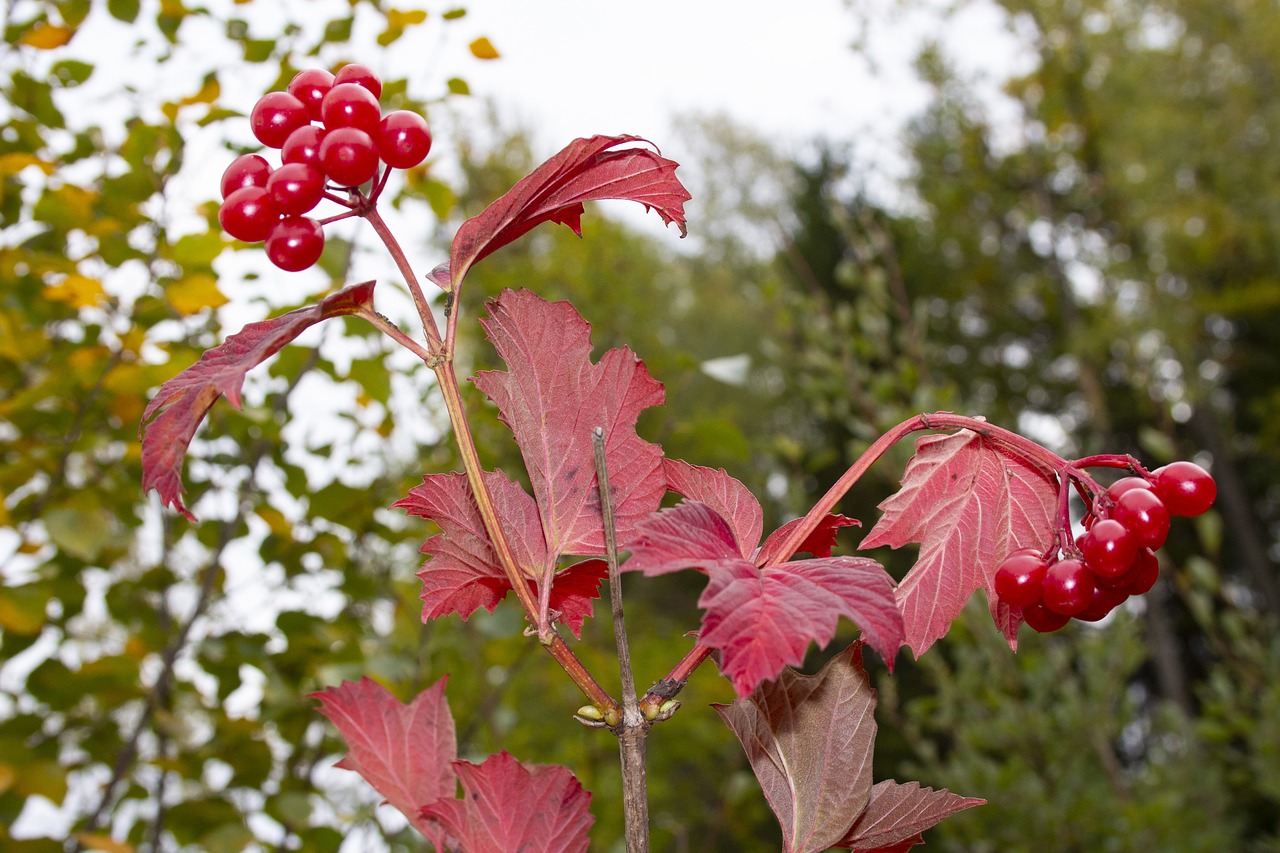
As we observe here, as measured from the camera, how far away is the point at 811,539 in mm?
410

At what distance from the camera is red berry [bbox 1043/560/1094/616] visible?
37 centimetres

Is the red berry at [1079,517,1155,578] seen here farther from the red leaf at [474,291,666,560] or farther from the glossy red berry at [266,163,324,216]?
the glossy red berry at [266,163,324,216]

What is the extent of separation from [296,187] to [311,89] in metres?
0.07

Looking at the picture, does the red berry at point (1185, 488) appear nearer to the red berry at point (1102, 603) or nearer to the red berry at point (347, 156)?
the red berry at point (1102, 603)

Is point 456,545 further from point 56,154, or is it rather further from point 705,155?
point 705,155

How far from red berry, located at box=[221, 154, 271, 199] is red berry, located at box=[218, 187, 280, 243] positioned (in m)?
0.02

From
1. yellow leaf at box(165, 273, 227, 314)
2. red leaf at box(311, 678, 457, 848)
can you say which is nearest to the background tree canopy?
yellow leaf at box(165, 273, 227, 314)

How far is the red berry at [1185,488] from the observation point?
0.39 metres

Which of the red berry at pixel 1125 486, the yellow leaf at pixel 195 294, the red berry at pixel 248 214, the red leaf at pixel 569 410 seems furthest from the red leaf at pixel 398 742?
the yellow leaf at pixel 195 294

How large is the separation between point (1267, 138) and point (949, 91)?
13.1 feet

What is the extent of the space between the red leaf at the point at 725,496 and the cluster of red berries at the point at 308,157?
0.56 ft

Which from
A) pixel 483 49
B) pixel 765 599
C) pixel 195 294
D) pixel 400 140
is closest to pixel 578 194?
pixel 400 140

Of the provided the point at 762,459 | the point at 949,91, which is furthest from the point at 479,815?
the point at 949,91

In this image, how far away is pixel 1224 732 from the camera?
2.25 metres
